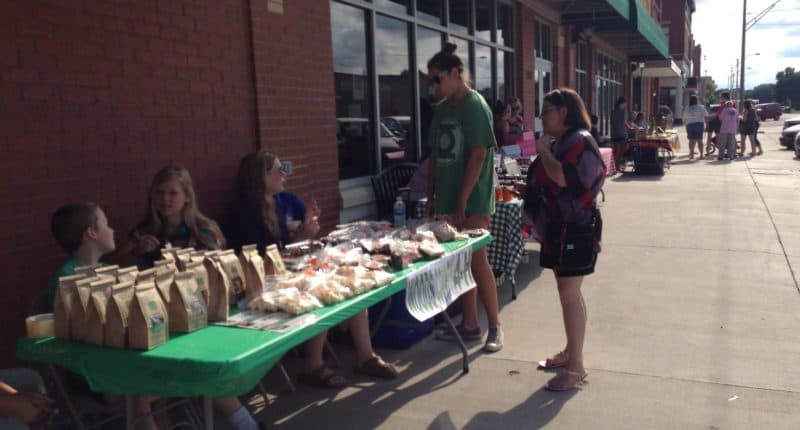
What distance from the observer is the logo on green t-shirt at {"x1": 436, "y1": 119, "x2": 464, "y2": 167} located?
15.5 feet

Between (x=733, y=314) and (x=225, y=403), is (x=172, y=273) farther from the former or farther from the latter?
(x=733, y=314)

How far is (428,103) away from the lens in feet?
27.3

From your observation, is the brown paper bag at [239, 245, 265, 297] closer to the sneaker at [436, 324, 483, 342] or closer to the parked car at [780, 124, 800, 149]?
the sneaker at [436, 324, 483, 342]

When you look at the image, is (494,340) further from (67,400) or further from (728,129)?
(728,129)

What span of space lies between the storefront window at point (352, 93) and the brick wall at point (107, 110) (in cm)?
154

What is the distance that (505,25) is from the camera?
1128 centimetres

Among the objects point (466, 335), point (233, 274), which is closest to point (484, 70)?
point (466, 335)

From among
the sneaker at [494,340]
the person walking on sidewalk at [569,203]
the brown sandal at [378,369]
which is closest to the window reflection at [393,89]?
the sneaker at [494,340]

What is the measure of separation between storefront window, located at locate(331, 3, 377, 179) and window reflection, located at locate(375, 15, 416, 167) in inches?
8.9

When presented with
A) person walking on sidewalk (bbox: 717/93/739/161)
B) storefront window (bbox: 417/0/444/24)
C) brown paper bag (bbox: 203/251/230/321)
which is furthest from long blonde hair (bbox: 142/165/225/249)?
person walking on sidewalk (bbox: 717/93/739/161)

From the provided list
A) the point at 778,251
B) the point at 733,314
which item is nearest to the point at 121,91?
the point at 733,314

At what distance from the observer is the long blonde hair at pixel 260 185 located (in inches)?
169

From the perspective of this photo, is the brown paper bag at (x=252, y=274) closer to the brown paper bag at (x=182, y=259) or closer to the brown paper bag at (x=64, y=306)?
the brown paper bag at (x=182, y=259)

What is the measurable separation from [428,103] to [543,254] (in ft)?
15.0
